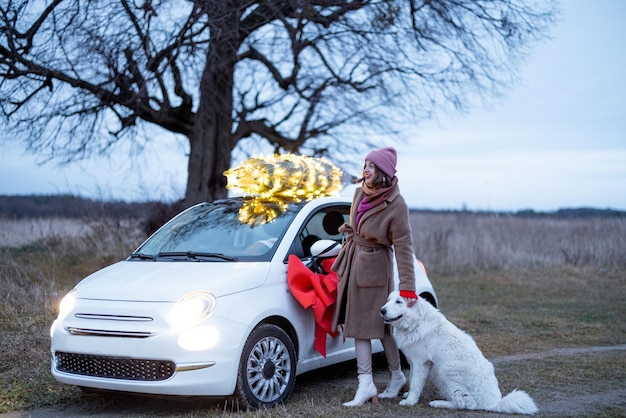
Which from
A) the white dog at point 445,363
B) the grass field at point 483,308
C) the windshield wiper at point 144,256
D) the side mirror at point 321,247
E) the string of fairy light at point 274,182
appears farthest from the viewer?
the string of fairy light at point 274,182

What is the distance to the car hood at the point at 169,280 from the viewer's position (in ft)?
17.7

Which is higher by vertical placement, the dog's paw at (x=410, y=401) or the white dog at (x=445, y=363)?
the white dog at (x=445, y=363)

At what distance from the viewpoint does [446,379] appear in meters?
5.69

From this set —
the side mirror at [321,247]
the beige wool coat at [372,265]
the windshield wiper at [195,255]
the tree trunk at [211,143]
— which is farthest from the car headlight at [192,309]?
the tree trunk at [211,143]

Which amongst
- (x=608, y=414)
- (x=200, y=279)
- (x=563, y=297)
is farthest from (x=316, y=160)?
(x=563, y=297)

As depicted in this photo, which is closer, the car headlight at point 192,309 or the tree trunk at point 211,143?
the car headlight at point 192,309

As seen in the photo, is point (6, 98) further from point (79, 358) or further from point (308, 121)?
point (79, 358)

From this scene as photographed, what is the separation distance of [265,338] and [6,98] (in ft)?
31.4

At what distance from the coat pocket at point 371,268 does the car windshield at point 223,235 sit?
2.53 ft

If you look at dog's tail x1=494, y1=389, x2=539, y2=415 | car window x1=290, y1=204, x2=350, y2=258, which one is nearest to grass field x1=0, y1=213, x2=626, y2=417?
dog's tail x1=494, y1=389, x2=539, y2=415

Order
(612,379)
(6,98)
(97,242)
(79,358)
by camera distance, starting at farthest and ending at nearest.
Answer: (97,242)
(6,98)
(612,379)
(79,358)

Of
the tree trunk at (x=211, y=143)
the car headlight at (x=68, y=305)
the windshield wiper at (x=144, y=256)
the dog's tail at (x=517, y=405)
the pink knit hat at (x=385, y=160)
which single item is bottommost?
the dog's tail at (x=517, y=405)

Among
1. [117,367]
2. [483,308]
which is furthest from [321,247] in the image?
[483,308]

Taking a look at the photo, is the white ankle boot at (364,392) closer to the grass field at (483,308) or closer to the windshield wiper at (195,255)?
the grass field at (483,308)
